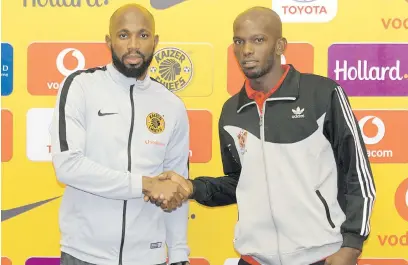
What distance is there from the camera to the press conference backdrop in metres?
2.66

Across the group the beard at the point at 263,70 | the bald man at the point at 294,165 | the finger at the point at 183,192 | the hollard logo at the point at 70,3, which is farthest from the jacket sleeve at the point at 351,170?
the hollard logo at the point at 70,3

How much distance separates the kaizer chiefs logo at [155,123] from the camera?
217 cm

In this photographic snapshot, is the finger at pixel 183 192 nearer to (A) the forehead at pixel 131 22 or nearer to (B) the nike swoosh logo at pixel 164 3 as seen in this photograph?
(A) the forehead at pixel 131 22

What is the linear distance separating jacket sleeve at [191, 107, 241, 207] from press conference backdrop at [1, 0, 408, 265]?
17.5 inches

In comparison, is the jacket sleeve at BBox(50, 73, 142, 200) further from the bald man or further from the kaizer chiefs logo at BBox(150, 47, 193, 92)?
the kaizer chiefs logo at BBox(150, 47, 193, 92)

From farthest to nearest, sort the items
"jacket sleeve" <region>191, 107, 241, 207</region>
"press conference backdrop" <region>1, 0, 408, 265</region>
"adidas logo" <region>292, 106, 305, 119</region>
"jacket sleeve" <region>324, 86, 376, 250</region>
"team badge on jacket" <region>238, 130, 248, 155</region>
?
"press conference backdrop" <region>1, 0, 408, 265</region>, "jacket sleeve" <region>191, 107, 241, 207</region>, "team badge on jacket" <region>238, 130, 248, 155</region>, "adidas logo" <region>292, 106, 305, 119</region>, "jacket sleeve" <region>324, 86, 376, 250</region>

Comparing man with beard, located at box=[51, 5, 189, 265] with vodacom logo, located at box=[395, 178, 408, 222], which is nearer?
man with beard, located at box=[51, 5, 189, 265]

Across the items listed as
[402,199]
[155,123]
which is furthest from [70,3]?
[402,199]

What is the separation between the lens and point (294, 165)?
1961 mm

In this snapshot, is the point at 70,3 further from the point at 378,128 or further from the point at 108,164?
the point at 378,128

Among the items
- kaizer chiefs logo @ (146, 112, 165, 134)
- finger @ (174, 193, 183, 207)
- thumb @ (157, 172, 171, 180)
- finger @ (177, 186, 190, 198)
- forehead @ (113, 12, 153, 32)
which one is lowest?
finger @ (174, 193, 183, 207)

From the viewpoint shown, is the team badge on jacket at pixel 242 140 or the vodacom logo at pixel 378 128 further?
the vodacom logo at pixel 378 128

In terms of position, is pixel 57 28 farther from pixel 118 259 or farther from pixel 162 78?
pixel 118 259

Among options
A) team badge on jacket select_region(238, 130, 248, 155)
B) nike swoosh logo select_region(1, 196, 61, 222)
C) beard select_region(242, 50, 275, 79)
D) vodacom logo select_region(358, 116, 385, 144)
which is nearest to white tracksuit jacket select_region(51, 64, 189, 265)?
team badge on jacket select_region(238, 130, 248, 155)
